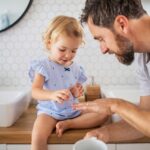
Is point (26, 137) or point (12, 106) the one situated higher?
point (12, 106)

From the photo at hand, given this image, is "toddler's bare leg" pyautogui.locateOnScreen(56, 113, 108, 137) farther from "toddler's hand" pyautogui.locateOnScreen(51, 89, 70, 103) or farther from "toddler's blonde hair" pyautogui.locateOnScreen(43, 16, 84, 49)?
"toddler's blonde hair" pyautogui.locateOnScreen(43, 16, 84, 49)

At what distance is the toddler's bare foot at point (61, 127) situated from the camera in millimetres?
1337

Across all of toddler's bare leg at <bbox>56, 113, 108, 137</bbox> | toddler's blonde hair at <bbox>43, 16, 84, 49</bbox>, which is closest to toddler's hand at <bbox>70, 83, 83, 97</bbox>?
toddler's bare leg at <bbox>56, 113, 108, 137</bbox>

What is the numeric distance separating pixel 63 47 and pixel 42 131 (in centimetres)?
40

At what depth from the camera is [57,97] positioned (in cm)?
122

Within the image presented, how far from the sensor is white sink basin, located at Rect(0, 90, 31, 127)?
1382 mm

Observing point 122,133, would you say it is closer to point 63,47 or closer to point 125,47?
point 125,47

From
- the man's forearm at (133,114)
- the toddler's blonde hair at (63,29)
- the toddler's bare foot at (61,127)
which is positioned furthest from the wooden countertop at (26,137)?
the toddler's blonde hair at (63,29)

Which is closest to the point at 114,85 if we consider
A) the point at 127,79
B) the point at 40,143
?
the point at 127,79

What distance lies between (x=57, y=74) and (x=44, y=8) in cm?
48

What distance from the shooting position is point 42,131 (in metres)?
1.33

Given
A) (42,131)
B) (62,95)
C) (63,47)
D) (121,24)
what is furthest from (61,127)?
(121,24)

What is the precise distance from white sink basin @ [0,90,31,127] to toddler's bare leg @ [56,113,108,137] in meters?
0.23

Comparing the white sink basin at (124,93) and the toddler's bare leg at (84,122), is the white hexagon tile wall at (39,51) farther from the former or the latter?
the toddler's bare leg at (84,122)
